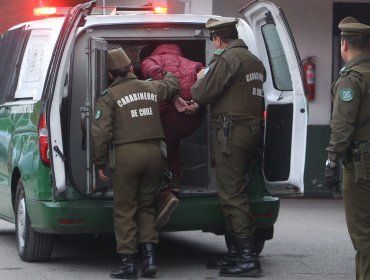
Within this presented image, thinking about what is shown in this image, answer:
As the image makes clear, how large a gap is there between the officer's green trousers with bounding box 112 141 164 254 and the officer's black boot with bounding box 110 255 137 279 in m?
0.07

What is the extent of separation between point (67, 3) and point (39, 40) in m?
3.56

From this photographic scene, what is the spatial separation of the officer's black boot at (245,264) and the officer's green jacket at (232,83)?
1.02 m

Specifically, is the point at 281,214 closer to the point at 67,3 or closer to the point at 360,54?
the point at 67,3

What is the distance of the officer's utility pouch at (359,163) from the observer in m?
6.94

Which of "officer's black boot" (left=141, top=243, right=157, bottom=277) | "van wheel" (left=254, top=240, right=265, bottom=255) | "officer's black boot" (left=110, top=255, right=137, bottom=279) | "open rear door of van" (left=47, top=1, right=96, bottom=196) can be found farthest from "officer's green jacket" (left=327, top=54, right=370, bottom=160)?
"van wheel" (left=254, top=240, right=265, bottom=255)

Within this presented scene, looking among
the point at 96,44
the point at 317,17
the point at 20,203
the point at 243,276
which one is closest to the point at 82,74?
the point at 96,44

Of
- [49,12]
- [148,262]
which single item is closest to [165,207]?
[148,262]

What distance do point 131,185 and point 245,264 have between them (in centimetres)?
110

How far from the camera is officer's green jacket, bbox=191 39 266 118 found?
8.24 m

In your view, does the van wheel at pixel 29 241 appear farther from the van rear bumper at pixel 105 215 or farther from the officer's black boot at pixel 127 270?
the officer's black boot at pixel 127 270

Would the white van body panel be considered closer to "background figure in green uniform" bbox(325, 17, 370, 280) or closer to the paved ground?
the paved ground

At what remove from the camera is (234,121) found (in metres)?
8.33

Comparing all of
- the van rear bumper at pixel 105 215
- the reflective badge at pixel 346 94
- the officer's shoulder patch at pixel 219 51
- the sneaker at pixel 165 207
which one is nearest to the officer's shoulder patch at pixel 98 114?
the van rear bumper at pixel 105 215

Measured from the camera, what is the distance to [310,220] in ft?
42.5
